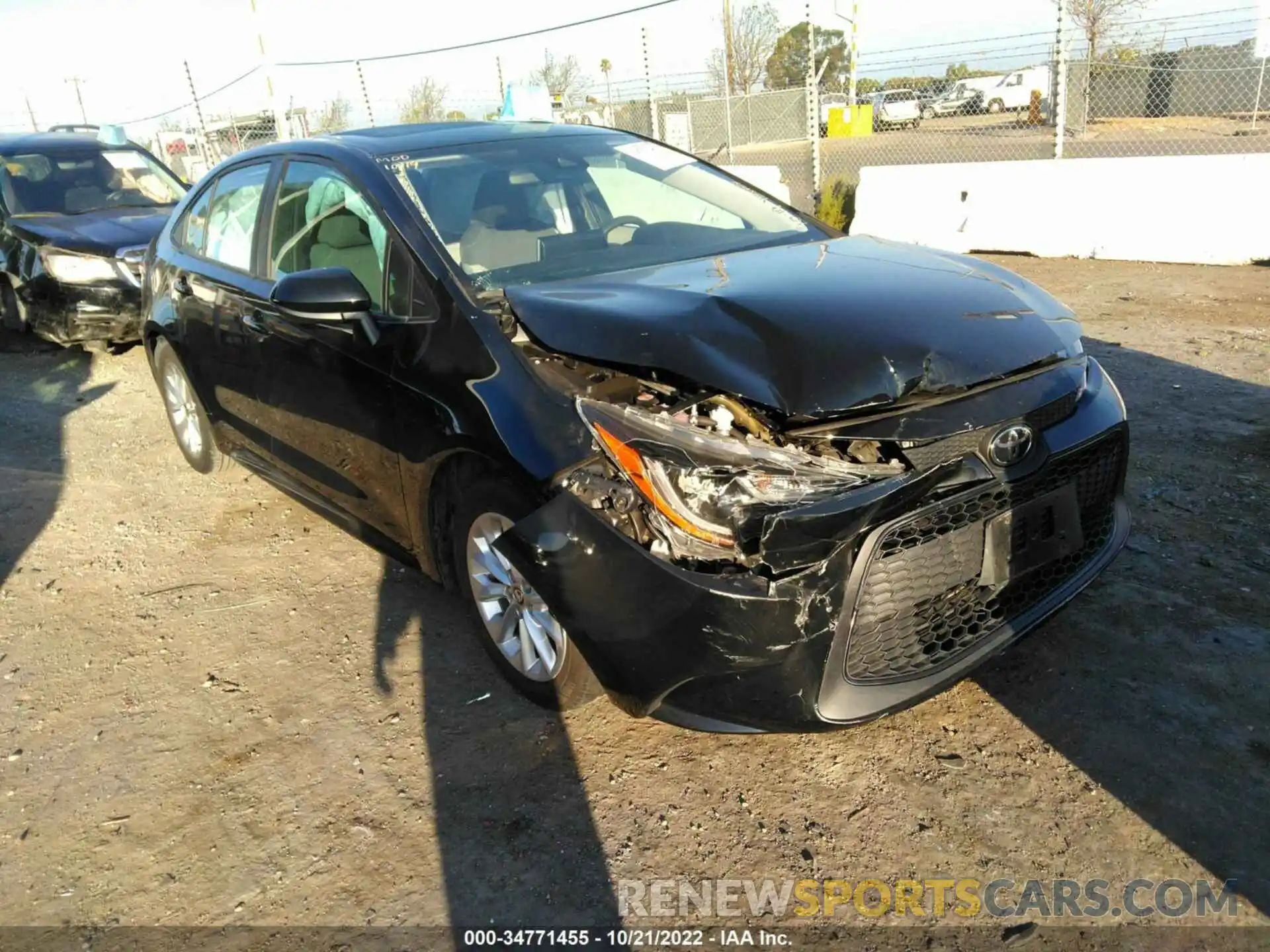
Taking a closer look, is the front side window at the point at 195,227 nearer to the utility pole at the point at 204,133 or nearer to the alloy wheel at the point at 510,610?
the alloy wheel at the point at 510,610

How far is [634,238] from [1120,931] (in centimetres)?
259

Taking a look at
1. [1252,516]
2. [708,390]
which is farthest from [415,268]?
[1252,516]

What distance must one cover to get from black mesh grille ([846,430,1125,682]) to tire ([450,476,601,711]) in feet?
2.73

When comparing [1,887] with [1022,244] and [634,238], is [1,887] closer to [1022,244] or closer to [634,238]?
[634,238]

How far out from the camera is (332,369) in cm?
344

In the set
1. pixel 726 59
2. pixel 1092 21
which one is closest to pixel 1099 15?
pixel 1092 21

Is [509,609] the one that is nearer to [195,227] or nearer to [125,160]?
[195,227]

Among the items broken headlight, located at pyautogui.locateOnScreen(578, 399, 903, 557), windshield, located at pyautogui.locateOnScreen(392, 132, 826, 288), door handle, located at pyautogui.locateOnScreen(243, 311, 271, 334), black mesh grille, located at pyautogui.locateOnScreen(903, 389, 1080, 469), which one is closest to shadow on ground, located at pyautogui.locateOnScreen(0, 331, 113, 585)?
door handle, located at pyautogui.locateOnScreen(243, 311, 271, 334)

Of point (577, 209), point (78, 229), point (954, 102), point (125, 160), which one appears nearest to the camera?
point (577, 209)

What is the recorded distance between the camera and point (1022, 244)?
31.0 feet

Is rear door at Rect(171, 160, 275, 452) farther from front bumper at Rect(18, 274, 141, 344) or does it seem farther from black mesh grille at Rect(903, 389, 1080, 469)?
front bumper at Rect(18, 274, 141, 344)

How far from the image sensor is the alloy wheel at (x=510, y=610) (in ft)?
9.26

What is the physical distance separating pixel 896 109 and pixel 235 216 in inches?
526

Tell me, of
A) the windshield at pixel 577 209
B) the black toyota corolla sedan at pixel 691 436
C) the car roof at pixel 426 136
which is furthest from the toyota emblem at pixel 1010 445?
the car roof at pixel 426 136
